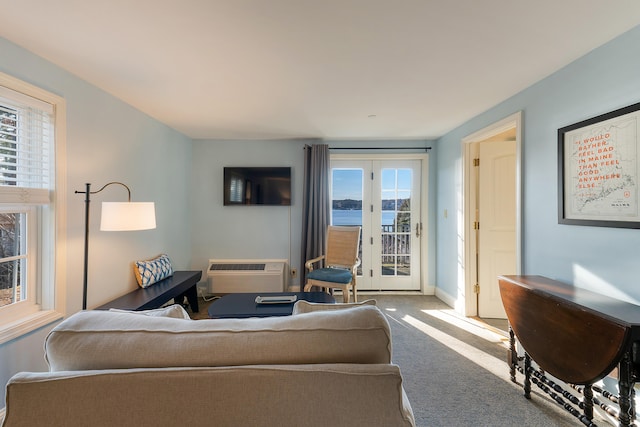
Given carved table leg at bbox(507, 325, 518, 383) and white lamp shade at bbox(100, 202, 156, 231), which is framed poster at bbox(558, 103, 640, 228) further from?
white lamp shade at bbox(100, 202, 156, 231)

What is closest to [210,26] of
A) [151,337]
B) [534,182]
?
[151,337]

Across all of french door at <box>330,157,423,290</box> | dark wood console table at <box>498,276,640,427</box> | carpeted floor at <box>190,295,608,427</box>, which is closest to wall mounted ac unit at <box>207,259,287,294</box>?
carpeted floor at <box>190,295,608,427</box>

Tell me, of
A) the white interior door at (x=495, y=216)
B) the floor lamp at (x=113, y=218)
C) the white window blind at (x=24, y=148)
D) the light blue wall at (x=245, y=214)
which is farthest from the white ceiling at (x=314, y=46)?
the light blue wall at (x=245, y=214)

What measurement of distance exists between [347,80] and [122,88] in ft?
6.18

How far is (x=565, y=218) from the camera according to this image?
188cm

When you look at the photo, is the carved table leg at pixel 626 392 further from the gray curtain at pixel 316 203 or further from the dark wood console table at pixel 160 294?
the dark wood console table at pixel 160 294

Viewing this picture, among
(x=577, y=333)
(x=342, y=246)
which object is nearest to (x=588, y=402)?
(x=577, y=333)

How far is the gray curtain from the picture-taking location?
12.6 ft

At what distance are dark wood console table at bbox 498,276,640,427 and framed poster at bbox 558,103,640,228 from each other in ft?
1.56

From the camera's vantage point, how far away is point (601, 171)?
65.2 inches

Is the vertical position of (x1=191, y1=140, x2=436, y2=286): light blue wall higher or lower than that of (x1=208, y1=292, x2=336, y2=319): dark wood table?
higher

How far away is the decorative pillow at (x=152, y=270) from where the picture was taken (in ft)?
8.93

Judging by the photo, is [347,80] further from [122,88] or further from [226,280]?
[226,280]

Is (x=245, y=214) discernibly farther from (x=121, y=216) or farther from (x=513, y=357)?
(x=513, y=357)
